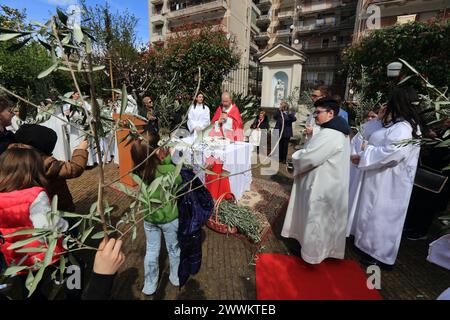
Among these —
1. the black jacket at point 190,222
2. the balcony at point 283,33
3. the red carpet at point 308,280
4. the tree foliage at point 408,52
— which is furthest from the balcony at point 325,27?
the black jacket at point 190,222

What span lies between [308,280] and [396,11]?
66.8 feet

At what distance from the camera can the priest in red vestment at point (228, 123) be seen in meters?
5.07

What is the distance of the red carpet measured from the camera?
7.95 ft

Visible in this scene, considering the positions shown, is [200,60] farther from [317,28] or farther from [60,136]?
[317,28]

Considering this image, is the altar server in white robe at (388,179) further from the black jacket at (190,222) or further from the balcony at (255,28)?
the balcony at (255,28)

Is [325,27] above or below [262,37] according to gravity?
below

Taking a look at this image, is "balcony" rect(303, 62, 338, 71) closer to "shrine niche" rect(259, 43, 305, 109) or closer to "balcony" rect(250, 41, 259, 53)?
"balcony" rect(250, 41, 259, 53)

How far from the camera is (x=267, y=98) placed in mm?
10047

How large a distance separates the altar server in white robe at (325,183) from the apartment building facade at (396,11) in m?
15.6

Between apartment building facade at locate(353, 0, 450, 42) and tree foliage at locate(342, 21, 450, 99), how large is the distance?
6.44 meters

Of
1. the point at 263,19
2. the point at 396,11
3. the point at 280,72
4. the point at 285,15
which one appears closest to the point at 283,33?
the point at 285,15

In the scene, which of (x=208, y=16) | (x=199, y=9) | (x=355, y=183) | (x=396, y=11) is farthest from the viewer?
(x=208, y=16)

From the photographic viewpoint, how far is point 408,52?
847 cm

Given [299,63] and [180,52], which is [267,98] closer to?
[299,63]
